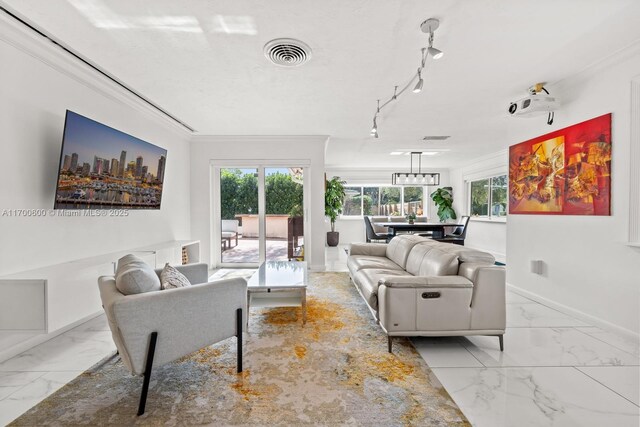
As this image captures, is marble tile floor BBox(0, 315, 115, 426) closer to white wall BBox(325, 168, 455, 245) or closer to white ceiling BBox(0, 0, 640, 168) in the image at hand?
white ceiling BBox(0, 0, 640, 168)

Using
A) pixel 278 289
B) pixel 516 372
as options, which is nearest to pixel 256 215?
pixel 278 289

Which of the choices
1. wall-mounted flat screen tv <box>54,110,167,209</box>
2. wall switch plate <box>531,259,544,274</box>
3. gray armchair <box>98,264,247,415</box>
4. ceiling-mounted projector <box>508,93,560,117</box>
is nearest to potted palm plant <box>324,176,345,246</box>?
wall-mounted flat screen tv <box>54,110,167,209</box>

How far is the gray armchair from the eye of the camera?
1734 mm

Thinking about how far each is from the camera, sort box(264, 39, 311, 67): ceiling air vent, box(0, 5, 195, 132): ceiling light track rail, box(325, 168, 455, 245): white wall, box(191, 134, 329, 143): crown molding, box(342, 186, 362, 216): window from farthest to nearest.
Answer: box(342, 186, 362, 216): window, box(325, 168, 455, 245): white wall, box(191, 134, 329, 143): crown molding, box(264, 39, 311, 67): ceiling air vent, box(0, 5, 195, 132): ceiling light track rail

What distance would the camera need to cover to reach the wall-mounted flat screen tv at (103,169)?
2.70 meters

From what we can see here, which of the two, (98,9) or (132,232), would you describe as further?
(132,232)

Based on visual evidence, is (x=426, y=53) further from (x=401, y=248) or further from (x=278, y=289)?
(x=278, y=289)

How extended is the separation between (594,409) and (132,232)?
4.55m

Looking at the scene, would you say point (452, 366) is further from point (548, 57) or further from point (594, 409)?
point (548, 57)

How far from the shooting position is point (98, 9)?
206 cm

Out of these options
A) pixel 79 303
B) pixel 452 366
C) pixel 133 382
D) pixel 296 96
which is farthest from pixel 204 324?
pixel 296 96

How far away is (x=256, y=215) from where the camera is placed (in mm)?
5852

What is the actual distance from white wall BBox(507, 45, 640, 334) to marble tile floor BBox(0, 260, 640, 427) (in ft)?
1.07

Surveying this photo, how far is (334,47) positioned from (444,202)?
7896mm
